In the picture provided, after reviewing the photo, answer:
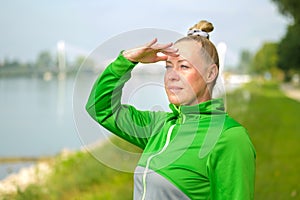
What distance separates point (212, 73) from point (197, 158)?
294 millimetres

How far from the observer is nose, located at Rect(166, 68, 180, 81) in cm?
179

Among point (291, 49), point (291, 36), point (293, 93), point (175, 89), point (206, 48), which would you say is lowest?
point (293, 93)

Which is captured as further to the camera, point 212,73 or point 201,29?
point 201,29

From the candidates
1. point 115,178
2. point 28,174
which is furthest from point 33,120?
point 115,178

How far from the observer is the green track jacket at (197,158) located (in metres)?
1.73

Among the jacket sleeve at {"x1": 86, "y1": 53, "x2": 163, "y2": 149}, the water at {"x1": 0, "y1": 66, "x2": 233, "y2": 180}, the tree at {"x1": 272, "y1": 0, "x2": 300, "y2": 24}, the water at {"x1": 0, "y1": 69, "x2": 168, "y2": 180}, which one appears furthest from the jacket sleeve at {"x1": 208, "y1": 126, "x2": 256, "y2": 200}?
the tree at {"x1": 272, "y1": 0, "x2": 300, "y2": 24}

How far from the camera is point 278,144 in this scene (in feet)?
28.6

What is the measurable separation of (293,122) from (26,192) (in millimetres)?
8752

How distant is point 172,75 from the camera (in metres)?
1.80

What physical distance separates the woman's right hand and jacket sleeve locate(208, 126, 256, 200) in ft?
1.06

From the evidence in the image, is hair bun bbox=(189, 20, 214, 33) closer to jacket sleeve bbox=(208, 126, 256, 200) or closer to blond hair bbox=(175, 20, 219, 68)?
blond hair bbox=(175, 20, 219, 68)

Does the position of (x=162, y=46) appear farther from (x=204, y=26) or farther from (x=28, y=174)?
(x=28, y=174)

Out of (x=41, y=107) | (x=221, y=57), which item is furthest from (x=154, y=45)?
(x=41, y=107)

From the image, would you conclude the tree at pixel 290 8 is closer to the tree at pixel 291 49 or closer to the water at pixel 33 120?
the tree at pixel 291 49
